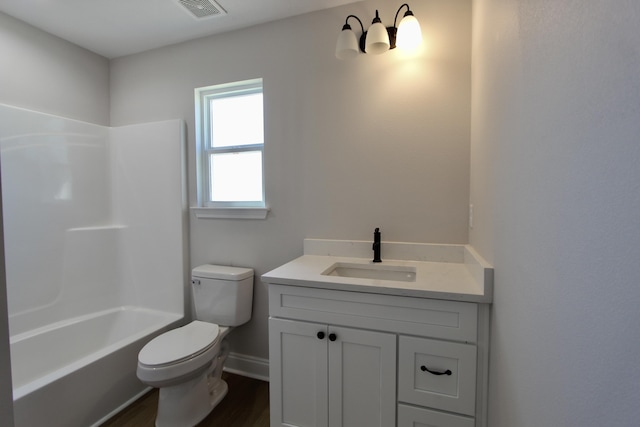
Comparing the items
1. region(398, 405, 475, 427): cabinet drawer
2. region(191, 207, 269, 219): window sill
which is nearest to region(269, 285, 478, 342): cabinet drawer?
region(398, 405, 475, 427): cabinet drawer

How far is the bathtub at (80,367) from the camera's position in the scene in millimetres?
1439

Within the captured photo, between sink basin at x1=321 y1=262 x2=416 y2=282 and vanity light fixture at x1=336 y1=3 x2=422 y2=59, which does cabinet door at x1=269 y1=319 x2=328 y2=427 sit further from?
vanity light fixture at x1=336 y1=3 x2=422 y2=59

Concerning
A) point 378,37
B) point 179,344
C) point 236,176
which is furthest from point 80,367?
point 378,37

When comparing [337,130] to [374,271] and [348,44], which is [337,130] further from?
[374,271]

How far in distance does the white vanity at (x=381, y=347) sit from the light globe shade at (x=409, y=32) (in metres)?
1.15

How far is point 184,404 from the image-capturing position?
5.22ft

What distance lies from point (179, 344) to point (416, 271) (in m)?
1.39

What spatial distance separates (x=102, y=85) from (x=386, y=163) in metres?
2.48

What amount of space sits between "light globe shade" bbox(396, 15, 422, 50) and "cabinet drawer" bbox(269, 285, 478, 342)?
1.33 meters

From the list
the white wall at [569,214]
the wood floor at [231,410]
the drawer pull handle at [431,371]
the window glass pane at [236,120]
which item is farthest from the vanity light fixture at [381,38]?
the wood floor at [231,410]

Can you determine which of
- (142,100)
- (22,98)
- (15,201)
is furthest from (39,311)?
(142,100)

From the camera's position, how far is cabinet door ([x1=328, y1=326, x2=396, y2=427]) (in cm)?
122

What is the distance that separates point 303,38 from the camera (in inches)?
73.5

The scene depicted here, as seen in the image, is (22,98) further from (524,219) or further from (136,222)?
(524,219)
